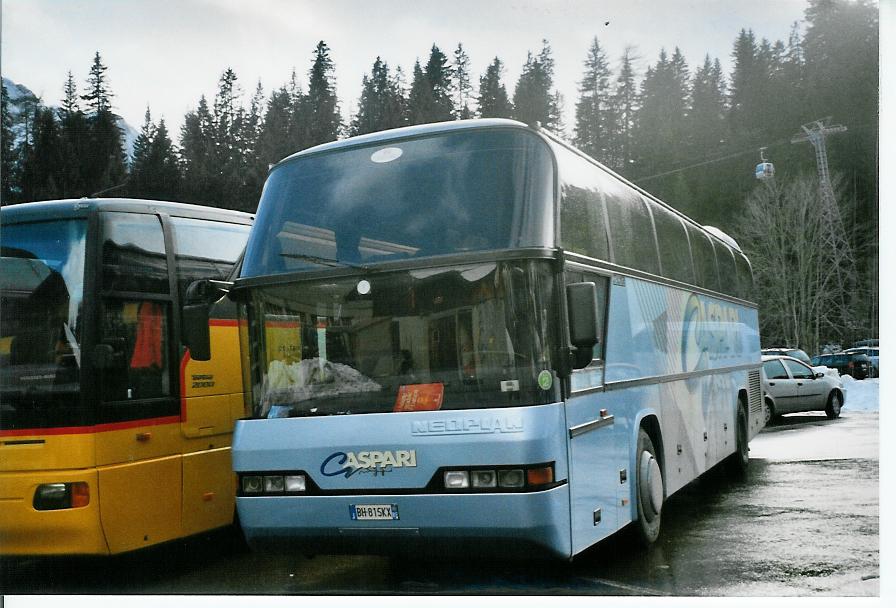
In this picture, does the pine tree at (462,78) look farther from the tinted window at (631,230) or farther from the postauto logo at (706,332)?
the postauto logo at (706,332)

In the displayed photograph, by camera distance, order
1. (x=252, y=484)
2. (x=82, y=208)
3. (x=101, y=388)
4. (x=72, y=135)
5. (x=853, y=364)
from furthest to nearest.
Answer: (x=72, y=135) → (x=853, y=364) → (x=82, y=208) → (x=101, y=388) → (x=252, y=484)

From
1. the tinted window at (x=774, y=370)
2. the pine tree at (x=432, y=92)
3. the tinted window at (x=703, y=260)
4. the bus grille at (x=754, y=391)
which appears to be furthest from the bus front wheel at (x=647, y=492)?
the tinted window at (x=774, y=370)

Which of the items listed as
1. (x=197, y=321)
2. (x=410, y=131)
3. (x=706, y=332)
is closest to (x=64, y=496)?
(x=197, y=321)

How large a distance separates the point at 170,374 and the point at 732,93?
515 cm

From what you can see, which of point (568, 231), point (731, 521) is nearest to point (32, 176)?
point (568, 231)

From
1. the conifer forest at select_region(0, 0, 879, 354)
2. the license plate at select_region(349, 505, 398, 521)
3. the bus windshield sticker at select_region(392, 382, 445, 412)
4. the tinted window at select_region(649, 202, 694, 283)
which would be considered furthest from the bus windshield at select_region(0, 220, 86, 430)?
the tinted window at select_region(649, 202, 694, 283)

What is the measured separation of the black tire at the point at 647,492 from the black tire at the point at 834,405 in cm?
177

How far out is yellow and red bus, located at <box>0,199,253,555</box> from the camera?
246 inches

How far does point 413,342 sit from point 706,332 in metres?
4.71

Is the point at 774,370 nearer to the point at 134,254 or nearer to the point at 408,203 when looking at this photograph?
the point at 408,203

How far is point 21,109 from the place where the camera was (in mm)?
7840

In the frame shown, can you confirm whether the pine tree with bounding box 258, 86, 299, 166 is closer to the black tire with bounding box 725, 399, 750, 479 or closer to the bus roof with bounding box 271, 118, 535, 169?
the bus roof with bounding box 271, 118, 535, 169

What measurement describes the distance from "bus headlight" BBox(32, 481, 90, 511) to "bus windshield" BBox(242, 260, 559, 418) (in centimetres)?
142

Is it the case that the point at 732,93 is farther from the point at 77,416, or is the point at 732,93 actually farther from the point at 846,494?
the point at 77,416
